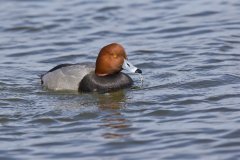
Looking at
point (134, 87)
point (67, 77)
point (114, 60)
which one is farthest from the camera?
point (67, 77)

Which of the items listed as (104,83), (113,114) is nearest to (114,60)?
(104,83)

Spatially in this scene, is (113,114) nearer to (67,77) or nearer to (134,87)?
(134,87)

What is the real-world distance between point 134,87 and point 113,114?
1651mm

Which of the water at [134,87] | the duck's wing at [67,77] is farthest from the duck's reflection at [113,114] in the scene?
the duck's wing at [67,77]

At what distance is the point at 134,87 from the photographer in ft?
39.4

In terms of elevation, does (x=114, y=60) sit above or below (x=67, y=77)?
above

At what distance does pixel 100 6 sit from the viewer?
59.3 feet

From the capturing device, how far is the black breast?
11883 millimetres

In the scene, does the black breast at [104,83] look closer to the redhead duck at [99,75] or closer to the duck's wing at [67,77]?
the redhead duck at [99,75]

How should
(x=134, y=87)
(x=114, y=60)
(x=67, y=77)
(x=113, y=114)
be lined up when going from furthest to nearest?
(x=67, y=77) → (x=134, y=87) → (x=114, y=60) → (x=113, y=114)

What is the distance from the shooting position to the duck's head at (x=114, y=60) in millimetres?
11844

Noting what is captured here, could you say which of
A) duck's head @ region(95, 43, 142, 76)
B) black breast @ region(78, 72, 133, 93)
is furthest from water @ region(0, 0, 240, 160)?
duck's head @ region(95, 43, 142, 76)

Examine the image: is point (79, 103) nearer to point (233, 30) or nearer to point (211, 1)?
point (233, 30)

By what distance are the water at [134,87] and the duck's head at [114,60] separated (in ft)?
1.24
